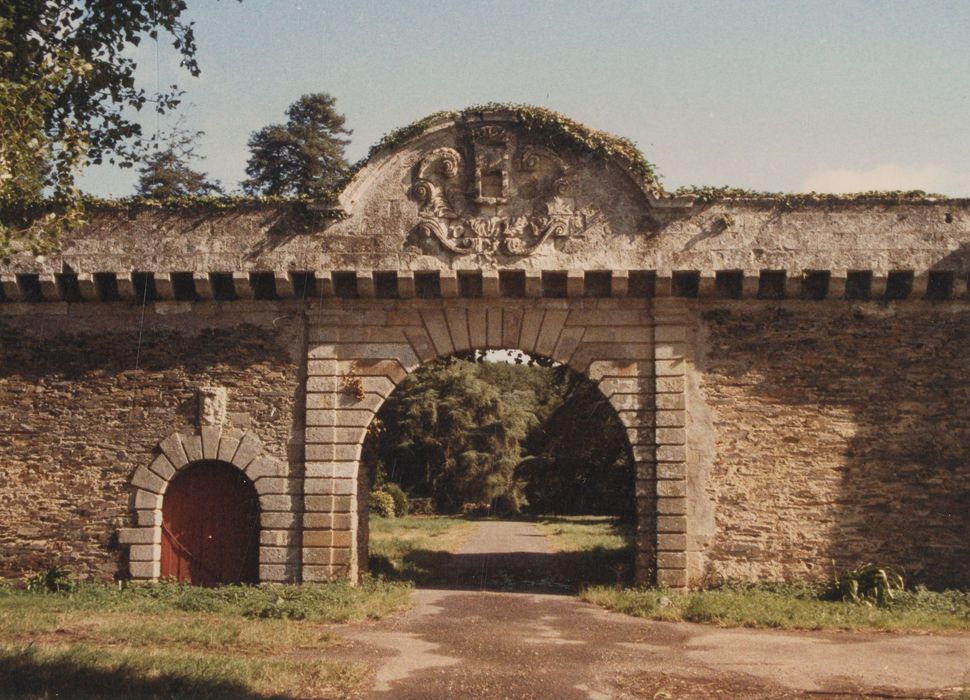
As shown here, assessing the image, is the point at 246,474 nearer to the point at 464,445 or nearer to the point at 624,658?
the point at 624,658

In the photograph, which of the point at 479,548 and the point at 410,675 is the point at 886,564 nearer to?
the point at 410,675

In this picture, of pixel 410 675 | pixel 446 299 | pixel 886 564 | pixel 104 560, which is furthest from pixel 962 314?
pixel 104 560

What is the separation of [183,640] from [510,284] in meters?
6.53

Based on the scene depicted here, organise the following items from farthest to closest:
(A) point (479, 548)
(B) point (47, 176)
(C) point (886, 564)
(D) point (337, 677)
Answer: (A) point (479, 548) → (C) point (886, 564) → (B) point (47, 176) → (D) point (337, 677)

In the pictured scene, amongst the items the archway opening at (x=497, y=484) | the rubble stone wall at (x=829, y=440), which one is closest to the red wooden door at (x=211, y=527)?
the archway opening at (x=497, y=484)

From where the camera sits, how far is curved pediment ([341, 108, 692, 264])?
1395 centimetres

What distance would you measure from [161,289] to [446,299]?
4045mm

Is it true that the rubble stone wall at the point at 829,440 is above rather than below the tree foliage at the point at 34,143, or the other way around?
below

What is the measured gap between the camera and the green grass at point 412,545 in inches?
678

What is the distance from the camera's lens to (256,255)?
14164 millimetres

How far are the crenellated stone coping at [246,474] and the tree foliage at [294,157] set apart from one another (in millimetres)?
26646

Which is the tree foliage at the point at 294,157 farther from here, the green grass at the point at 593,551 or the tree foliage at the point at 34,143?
the tree foliage at the point at 34,143

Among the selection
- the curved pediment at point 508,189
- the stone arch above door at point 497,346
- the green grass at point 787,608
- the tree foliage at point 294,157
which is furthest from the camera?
the tree foliage at point 294,157

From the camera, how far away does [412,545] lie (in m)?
22.5
